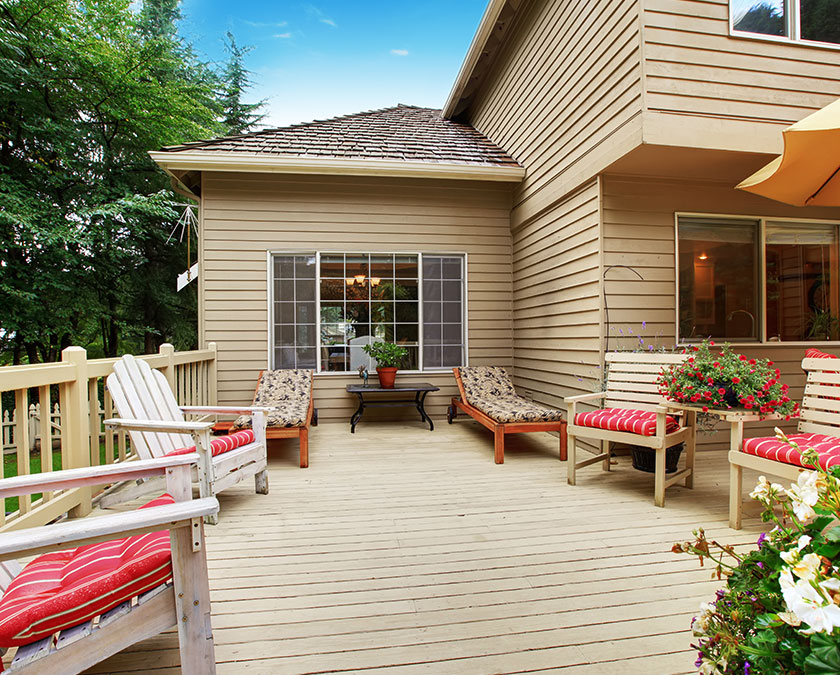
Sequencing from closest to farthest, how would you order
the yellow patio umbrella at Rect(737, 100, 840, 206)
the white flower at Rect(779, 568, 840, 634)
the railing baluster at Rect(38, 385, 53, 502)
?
the white flower at Rect(779, 568, 840, 634)
the railing baluster at Rect(38, 385, 53, 502)
the yellow patio umbrella at Rect(737, 100, 840, 206)

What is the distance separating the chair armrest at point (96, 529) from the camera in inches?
41.9

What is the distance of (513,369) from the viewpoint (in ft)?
20.4

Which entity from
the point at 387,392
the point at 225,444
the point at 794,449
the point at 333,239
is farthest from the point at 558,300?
the point at 225,444

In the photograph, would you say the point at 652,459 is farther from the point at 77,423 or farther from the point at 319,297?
the point at 319,297

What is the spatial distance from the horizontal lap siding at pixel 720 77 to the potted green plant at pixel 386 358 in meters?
3.52

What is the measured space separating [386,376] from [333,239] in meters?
1.96

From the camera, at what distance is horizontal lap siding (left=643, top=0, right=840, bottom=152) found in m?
3.47

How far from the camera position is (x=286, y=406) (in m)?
4.59

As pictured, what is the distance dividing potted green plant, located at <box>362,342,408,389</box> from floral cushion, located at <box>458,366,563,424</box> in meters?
0.86

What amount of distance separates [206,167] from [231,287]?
1.46 m

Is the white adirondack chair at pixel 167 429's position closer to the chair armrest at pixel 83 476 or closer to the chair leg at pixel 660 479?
the chair armrest at pixel 83 476

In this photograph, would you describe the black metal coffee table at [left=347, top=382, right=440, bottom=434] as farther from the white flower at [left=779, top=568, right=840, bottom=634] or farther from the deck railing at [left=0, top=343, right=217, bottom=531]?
the white flower at [left=779, top=568, right=840, bottom=634]

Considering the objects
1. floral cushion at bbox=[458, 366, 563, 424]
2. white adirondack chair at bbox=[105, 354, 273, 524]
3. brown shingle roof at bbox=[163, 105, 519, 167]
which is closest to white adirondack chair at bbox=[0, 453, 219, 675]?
white adirondack chair at bbox=[105, 354, 273, 524]

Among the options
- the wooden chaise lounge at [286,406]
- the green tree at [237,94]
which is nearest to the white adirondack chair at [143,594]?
the wooden chaise lounge at [286,406]
